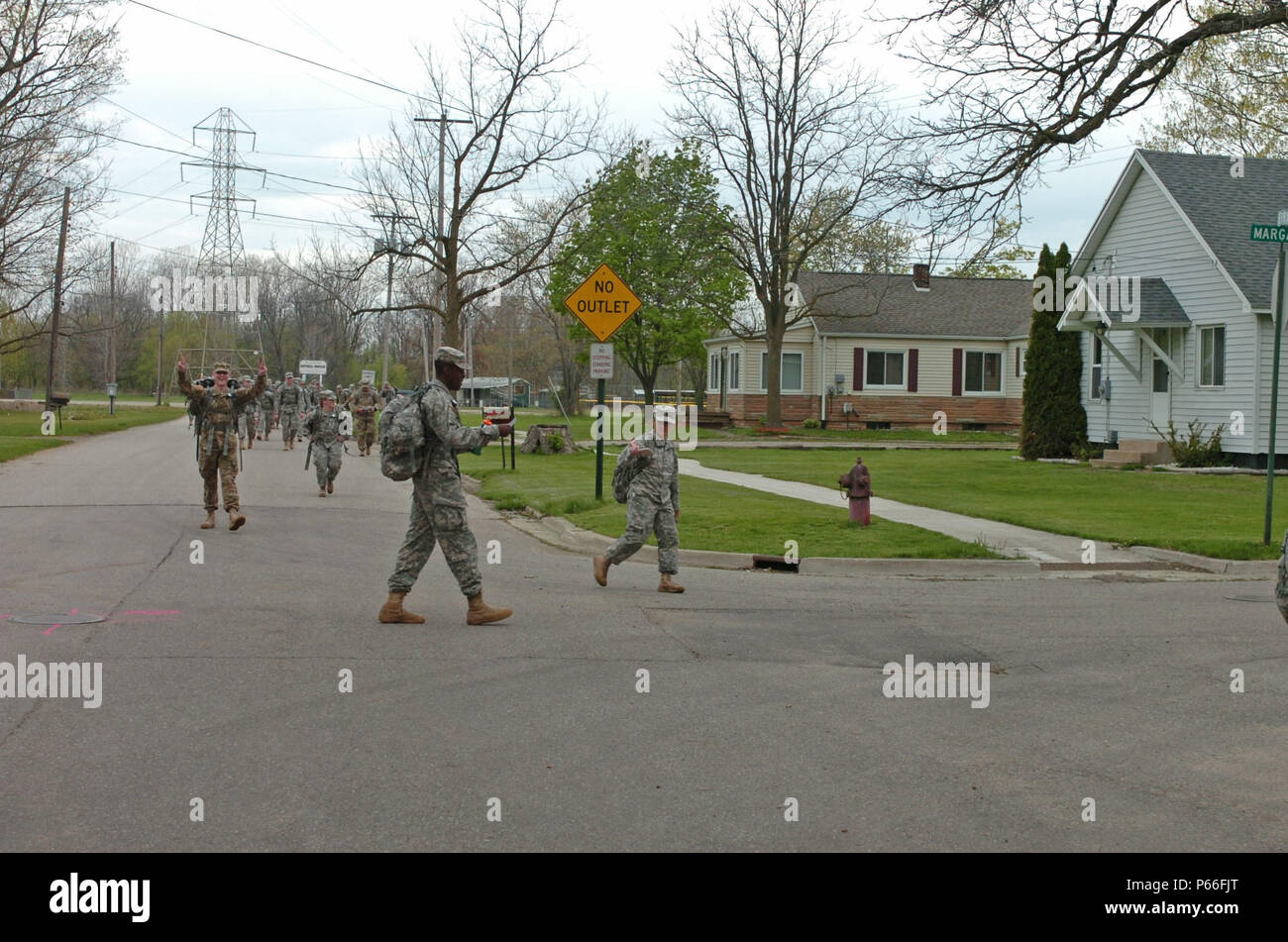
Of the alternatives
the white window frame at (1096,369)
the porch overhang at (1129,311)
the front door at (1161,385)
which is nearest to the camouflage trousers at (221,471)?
the porch overhang at (1129,311)

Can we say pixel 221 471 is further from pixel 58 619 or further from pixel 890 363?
pixel 890 363

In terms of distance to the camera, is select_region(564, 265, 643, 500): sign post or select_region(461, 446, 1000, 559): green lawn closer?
select_region(461, 446, 1000, 559): green lawn

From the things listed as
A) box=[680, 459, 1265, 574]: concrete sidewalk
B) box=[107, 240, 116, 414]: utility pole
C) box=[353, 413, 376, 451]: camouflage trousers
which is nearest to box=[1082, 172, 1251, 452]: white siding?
box=[680, 459, 1265, 574]: concrete sidewalk

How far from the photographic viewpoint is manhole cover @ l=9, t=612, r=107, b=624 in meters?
9.09

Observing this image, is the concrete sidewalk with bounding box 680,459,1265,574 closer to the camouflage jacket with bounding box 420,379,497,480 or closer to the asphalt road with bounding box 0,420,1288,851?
the asphalt road with bounding box 0,420,1288,851

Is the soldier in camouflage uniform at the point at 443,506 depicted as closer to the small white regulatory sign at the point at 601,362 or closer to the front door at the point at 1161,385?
the small white regulatory sign at the point at 601,362

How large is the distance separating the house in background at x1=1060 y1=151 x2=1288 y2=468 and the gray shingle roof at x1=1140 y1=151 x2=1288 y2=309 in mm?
32

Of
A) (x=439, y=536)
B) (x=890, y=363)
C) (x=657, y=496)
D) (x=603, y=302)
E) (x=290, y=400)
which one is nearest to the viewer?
(x=439, y=536)

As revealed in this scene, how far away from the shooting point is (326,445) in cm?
2050

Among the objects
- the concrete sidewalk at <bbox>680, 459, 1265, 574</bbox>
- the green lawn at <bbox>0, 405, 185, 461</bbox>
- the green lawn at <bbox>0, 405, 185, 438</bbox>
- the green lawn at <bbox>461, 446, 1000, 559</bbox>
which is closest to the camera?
the green lawn at <bbox>461, 446, 1000, 559</bbox>

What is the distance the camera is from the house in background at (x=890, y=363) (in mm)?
48531

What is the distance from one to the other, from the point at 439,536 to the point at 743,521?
23.7 ft

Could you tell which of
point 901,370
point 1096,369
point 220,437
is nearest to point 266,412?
point 1096,369

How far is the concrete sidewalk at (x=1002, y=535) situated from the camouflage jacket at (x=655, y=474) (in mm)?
4662
